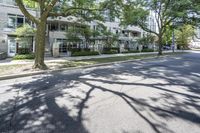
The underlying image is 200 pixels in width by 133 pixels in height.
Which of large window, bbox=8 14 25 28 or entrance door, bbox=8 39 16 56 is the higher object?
large window, bbox=8 14 25 28

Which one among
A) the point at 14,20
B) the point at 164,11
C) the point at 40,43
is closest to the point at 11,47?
the point at 14,20

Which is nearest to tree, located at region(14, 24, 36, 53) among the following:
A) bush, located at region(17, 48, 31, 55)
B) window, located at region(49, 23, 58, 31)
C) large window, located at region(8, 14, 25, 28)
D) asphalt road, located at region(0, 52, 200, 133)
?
bush, located at region(17, 48, 31, 55)

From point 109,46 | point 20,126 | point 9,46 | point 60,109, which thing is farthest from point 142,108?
point 109,46

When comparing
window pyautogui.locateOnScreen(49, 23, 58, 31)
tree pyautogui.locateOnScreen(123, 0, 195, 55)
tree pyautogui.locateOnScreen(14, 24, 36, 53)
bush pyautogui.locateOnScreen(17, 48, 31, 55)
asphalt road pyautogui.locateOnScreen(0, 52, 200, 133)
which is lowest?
asphalt road pyautogui.locateOnScreen(0, 52, 200, 133)

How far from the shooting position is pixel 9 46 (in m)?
28.3

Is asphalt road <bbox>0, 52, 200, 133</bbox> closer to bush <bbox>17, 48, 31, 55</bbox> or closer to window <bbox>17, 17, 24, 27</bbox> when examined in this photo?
bush <bbox>17, 48, 31, 55</bbox>

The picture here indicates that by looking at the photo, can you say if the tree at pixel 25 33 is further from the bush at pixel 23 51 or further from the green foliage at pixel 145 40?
the green foliage at pixel 145 40

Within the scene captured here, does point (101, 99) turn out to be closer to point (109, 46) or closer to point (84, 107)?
point (84, 107)

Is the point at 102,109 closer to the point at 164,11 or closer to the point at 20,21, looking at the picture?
the point at 20,21

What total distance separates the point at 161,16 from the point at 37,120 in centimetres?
3116

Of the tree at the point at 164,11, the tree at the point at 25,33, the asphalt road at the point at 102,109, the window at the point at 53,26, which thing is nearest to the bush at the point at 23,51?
the tree at the point at 25,33

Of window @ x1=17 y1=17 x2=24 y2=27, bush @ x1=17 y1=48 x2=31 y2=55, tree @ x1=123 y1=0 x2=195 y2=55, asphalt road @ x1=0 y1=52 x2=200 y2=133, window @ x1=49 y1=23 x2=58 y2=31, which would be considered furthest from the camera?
window @ x1=49 y1=23 x2=58 y2=31

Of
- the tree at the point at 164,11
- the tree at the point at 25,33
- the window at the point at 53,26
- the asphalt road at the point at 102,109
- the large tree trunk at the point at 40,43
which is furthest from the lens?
the window at the point at 53,26

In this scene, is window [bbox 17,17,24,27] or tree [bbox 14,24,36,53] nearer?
tree [bbox 14,24,36,53]
